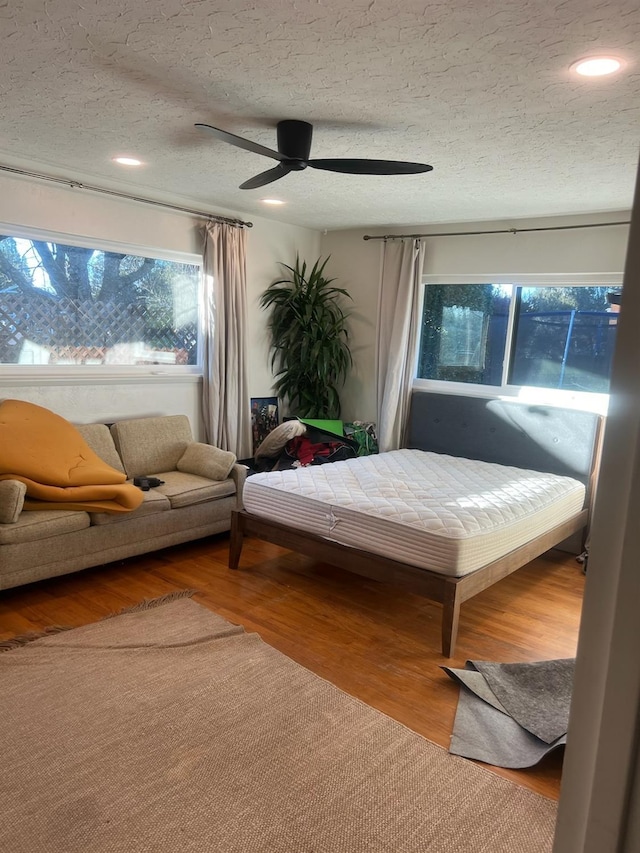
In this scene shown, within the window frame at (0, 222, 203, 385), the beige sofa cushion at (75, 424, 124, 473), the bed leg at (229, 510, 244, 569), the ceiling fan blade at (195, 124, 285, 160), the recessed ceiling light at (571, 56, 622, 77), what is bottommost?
the bed leg at (229, 510, 244, 569)

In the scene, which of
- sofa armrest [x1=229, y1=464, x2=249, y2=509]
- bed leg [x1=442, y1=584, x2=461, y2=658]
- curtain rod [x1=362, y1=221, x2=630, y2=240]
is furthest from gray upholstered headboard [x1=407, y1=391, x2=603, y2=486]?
bed leg [x1=442, y1=584, x2=461, y2=658]

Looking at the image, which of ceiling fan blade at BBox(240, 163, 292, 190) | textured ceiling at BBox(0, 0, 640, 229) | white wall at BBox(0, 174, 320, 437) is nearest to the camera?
textured ceiling at BBox(0, 0, 640, 229)

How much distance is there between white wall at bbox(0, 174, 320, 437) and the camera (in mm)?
3914

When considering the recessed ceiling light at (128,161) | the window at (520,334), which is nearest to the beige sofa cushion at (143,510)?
the recessed ceiling light at (128,161)

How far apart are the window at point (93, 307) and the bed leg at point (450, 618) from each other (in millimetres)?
2977

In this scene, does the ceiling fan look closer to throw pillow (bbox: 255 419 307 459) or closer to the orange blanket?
the orange blanket

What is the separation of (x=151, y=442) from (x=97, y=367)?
670 millimetres

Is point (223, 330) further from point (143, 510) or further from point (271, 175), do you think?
point (271, 175)

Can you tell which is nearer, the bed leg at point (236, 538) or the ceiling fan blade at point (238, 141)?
the ceiling fan blade at point (238, 141)

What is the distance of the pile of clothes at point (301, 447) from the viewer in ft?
16.4

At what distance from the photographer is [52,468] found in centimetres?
352

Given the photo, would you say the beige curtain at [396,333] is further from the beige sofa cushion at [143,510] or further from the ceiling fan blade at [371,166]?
the ceiling fan blade at [371,166]

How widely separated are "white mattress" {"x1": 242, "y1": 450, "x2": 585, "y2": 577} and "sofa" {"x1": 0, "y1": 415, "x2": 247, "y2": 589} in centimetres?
52

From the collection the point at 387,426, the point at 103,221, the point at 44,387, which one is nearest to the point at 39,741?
the point at 44,387
